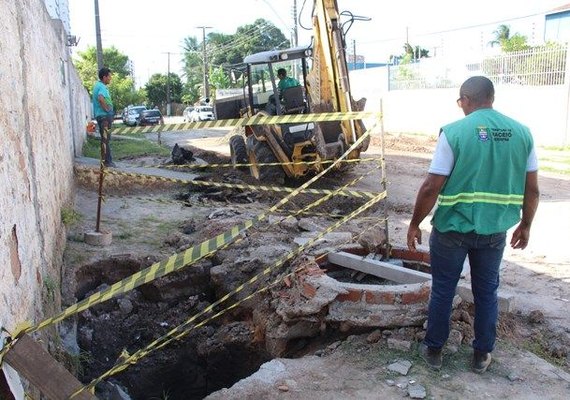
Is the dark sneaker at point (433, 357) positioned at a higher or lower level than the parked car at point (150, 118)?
lower

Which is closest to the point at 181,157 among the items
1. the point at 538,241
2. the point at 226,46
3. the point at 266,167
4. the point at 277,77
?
the point at 266,167

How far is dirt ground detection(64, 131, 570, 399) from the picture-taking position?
3.36 m

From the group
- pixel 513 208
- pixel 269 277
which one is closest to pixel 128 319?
pixel 269 277

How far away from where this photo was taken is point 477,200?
323 centimetres

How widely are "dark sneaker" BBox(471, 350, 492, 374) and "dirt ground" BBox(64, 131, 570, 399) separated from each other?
0.06 metres

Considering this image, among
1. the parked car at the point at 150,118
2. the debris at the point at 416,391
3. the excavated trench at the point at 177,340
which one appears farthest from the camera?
the parked car at the point at 150,118

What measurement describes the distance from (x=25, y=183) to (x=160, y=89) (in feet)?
193

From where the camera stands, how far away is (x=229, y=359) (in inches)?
200

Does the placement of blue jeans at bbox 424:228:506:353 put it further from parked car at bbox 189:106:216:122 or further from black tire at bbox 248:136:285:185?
parked car at bbox 189:106:216:122

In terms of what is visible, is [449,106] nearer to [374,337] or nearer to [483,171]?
[374,337]

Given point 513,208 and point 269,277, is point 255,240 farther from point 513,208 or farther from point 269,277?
point 513,208

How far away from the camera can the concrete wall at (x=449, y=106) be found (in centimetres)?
1594

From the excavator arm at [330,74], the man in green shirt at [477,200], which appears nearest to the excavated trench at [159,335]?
the man in green shirt at [477,200]

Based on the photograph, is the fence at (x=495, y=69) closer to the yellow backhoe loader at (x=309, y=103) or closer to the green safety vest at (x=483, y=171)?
the yellow backhoe loader at (x=309, y=103)
